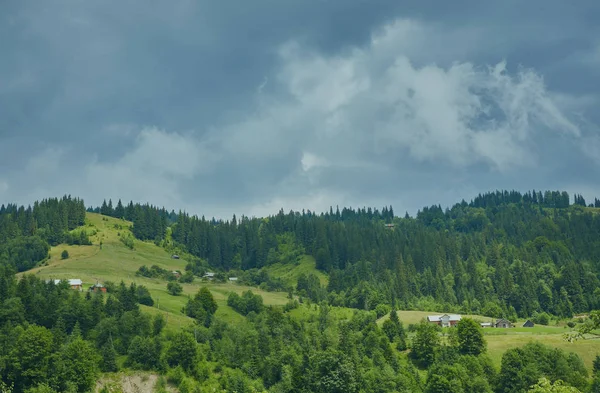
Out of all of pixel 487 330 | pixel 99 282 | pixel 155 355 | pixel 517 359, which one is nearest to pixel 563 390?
pixel 517 359

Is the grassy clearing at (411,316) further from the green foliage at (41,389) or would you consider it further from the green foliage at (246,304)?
the green foliage at (41,389)

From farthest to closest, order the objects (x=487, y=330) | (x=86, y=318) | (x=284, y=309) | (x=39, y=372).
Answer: (x=284, y=309) → (x=487, y=330) → (x=86, y=318) → (x=39, y=372)

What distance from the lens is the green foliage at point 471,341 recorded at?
421ft

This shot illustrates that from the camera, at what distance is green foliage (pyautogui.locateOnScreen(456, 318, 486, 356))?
128375 millimetres

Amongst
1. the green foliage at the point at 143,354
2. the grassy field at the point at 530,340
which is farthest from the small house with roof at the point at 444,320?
the green foliage at the point at 143,354

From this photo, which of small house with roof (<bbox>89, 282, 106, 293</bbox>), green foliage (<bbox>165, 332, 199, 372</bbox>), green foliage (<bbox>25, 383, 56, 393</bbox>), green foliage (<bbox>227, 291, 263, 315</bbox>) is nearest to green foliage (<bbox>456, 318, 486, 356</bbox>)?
green foliage (<bbox>165, 332, 199, 372</bbox>)

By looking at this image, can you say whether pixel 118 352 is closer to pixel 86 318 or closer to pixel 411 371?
pixel 86 318

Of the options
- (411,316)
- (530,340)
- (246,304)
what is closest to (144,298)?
(246,304)

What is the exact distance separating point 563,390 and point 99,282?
17682cm

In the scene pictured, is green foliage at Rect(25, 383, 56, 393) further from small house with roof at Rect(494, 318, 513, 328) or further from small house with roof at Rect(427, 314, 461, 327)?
small house with roof at Rect(494, 318, 513, 328)

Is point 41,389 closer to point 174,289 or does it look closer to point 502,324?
point 174,289

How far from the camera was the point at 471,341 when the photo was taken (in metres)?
129

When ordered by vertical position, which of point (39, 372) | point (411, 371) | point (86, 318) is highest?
point (86, 318)

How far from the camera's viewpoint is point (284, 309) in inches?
6786
